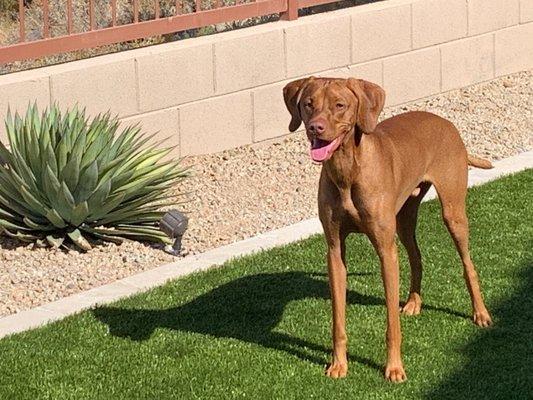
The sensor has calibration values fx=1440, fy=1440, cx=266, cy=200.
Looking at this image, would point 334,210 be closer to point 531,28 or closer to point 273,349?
point 273,349

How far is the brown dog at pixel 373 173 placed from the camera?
6500 millimetres

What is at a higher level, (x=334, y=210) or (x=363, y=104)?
(x=363, y=104)

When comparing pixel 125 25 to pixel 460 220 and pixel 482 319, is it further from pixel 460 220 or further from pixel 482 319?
pixel 482 319

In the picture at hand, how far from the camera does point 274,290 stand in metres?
8.27

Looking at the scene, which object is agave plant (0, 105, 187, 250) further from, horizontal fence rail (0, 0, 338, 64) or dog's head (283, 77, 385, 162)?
dog's head (283, 77, 385, 162)

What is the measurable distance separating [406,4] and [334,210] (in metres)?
6.09

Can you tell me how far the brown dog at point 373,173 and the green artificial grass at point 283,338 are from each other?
201mm

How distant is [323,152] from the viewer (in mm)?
6469

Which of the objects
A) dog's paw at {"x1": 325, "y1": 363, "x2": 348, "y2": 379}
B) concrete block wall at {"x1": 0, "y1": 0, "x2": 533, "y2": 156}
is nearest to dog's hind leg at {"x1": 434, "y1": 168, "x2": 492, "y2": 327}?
dog's paw at {"x1": 325, "y1": 363, "x2": 348, "y2": 379}

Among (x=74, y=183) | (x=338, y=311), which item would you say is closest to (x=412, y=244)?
(x=338, y=311)

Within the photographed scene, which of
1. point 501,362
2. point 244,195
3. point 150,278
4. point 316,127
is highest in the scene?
point 316,127

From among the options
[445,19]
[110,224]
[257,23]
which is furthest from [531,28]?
[110,224]

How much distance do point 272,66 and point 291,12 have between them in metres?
0.55

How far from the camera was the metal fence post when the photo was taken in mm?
11789
